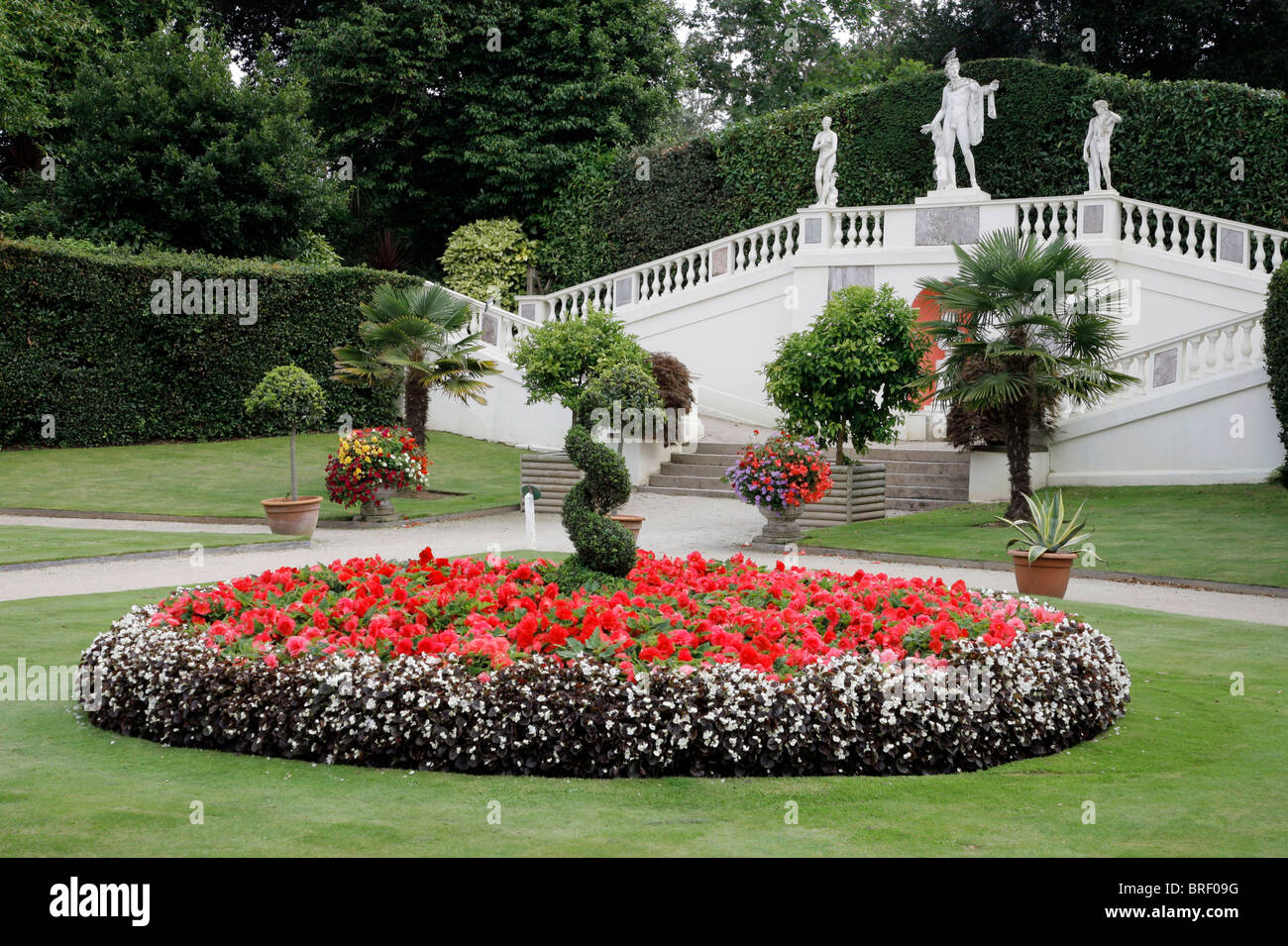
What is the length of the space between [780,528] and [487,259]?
16951 mm

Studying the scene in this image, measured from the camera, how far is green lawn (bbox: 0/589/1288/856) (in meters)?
5.14

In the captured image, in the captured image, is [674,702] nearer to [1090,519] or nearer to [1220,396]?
[1090,519]

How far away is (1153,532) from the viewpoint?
15859 mm

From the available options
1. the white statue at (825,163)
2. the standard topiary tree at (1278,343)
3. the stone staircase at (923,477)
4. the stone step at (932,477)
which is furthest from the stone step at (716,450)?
the standard topiary tree at (1278,343)

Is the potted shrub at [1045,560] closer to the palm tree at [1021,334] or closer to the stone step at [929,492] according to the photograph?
the palm tree at [1021,334]

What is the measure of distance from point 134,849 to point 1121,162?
25632 millimetres

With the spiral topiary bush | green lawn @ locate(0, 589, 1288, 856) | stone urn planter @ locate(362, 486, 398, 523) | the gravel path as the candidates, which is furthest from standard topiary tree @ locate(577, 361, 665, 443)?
green lawn @ locate(0, 589, 1288, 856)

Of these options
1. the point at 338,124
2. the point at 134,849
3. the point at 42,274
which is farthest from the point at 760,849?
the point at 338,124

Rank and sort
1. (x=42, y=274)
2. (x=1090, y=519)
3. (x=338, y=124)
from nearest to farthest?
(x=1090, y=519), (x=42, y=274), (x=338, y=124)

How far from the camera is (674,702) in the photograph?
6270mm

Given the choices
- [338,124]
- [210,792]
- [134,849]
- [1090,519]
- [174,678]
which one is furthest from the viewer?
[338,124]

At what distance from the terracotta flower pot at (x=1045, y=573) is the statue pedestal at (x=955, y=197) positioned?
48.4 feet

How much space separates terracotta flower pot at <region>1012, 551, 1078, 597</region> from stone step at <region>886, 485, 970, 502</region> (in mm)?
7992

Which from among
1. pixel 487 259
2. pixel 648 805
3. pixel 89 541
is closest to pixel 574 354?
pixel 89 541
